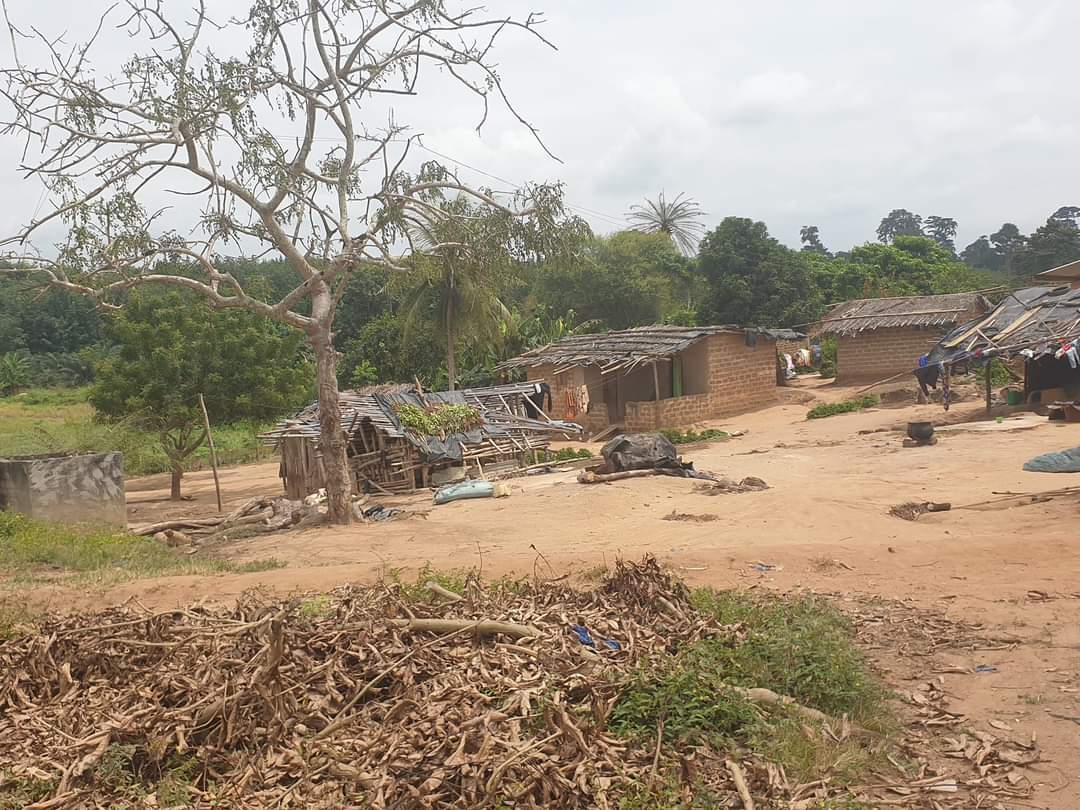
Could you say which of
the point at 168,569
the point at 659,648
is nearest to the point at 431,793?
the point at 659,648

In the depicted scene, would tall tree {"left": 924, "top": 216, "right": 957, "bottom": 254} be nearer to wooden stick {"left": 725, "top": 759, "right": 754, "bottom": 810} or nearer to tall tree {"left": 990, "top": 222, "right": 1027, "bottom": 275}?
tall tree {"left": 990, "top": 222, "right": 1027, "bottom": 275}

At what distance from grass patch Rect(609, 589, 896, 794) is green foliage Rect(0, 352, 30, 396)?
42870mm

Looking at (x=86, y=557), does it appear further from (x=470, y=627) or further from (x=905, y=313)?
(x=905, y=313)

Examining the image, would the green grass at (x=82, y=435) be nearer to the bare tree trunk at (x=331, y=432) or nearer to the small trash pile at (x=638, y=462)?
the bare tree trunk at (x=331, y=432)

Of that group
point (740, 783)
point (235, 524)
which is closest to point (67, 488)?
point (235, 524)

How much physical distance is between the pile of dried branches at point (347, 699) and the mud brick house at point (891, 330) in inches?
1001

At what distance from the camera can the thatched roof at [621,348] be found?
25.5m

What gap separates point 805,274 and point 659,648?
32781mm

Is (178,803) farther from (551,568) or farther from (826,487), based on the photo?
(826,487)

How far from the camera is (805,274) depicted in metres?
36.2

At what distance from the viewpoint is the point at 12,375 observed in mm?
41812

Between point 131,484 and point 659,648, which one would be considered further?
point 131,484

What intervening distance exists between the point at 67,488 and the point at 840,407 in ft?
60.5

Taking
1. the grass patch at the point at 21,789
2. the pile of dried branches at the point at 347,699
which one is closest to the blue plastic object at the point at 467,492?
the pile of dried branches at the point at 347,699
